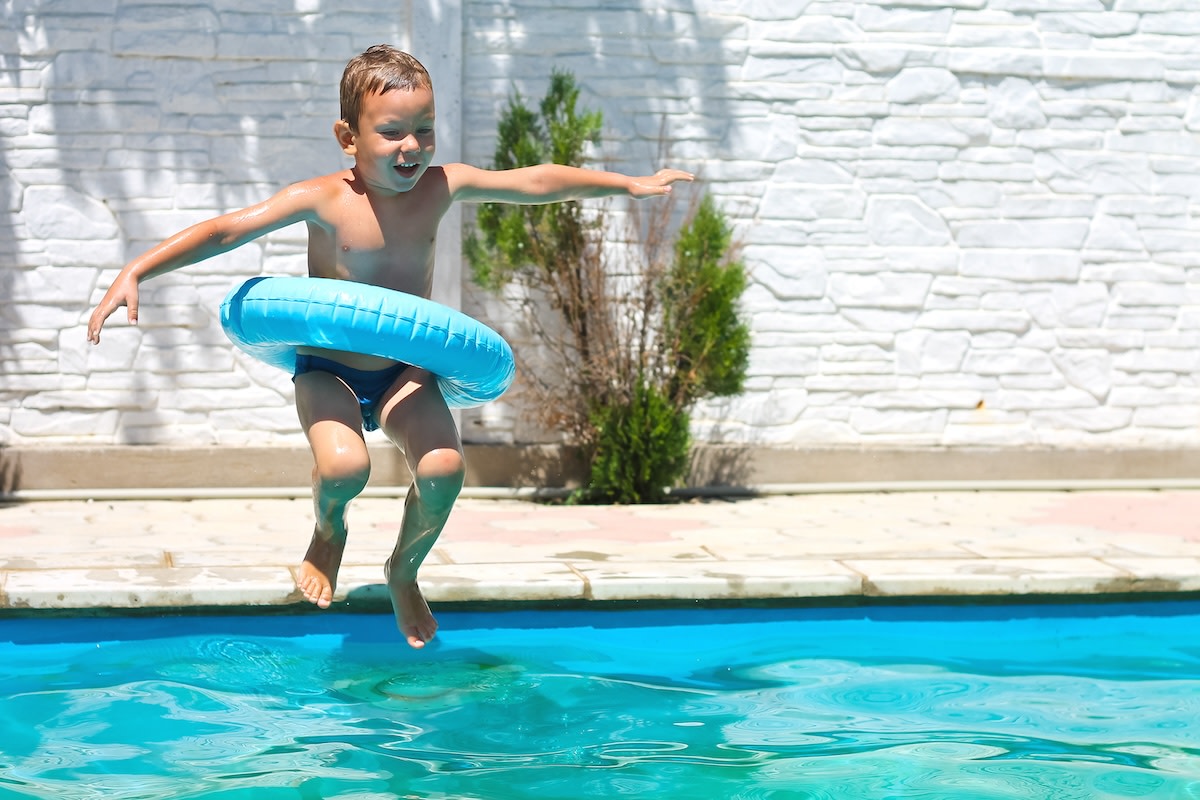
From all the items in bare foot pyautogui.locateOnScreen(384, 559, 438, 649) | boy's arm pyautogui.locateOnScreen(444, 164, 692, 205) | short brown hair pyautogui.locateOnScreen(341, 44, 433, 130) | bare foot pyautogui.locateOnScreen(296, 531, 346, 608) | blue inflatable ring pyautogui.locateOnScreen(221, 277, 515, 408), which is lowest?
bare foot pyautogui.locateOnScreen(384, 559, 438, 649)

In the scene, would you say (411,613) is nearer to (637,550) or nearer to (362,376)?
(362,376)

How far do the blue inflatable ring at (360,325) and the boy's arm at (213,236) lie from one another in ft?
0.50

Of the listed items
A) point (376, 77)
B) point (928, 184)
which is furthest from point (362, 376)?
point (928, 184)

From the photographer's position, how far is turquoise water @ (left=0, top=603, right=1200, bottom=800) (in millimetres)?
3699

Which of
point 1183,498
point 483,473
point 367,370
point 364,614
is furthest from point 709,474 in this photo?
point 367,370

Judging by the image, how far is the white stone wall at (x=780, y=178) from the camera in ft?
24.4

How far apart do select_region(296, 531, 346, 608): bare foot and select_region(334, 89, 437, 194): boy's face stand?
1081mm

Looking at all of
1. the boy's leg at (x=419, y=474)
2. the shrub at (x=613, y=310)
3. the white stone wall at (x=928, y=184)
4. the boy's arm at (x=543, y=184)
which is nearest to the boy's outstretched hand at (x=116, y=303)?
the boy's leg at (x=419, y=474)

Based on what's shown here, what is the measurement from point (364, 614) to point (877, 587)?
1.85 meters

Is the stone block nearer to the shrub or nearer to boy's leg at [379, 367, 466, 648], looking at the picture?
the shrub

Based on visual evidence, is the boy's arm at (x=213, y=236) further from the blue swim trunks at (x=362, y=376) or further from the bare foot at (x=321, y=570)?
the bare foot at (x=321, y=570)

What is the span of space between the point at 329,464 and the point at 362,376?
407 millimetres

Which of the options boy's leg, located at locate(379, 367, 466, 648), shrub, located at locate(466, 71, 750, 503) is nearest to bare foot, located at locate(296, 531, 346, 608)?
boy's leg, located at locate(379, 367, 466, 648)

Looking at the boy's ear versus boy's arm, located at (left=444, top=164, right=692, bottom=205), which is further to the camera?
boy's arm, located at (left=444, top=164, right=692, bottom=205)
